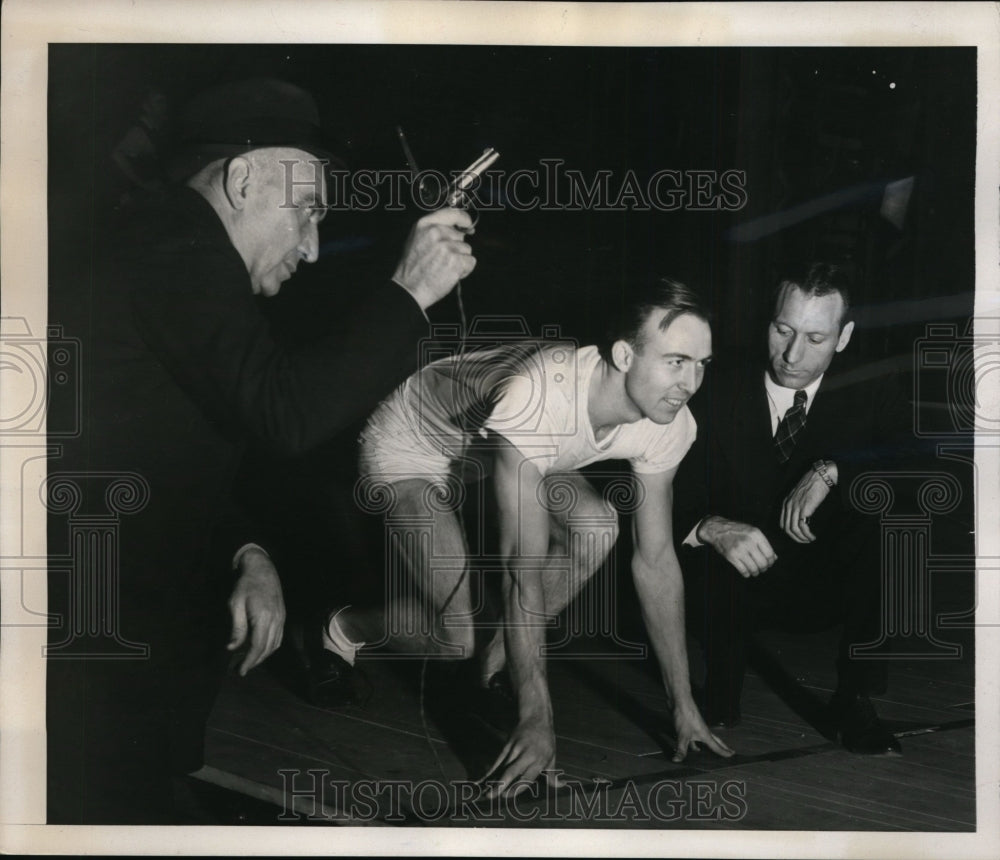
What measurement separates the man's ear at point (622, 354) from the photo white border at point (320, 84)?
0.69 meters

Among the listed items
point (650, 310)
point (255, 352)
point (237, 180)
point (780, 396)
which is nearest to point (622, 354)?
point (650, 310)

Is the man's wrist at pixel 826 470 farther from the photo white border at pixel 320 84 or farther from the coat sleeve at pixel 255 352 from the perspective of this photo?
the coat sleeve at pixel 255 352

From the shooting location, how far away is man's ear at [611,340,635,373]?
8.20 feet

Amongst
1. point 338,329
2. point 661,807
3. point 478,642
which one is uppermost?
point 338,329

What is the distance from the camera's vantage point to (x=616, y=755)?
8.31 ft

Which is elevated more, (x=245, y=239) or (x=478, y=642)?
(x=245, y=239)

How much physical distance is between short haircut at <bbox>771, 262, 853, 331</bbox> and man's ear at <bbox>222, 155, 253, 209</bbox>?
122cm

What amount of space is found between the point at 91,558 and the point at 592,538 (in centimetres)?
115

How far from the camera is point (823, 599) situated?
101 inches

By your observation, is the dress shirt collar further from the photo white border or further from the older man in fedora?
the older man in fedora

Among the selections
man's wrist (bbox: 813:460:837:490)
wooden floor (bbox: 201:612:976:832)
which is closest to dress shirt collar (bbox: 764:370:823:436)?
man's wrist (bbox: 813:460:837:490)

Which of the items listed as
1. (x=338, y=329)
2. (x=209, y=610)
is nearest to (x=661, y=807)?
(x=209, y=610)

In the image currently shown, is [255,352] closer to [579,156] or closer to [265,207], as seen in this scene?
[265,207]

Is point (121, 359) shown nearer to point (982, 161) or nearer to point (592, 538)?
point (592, 538)
